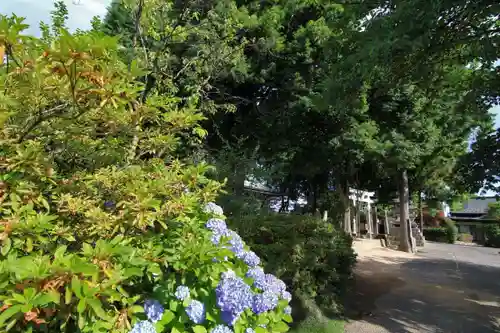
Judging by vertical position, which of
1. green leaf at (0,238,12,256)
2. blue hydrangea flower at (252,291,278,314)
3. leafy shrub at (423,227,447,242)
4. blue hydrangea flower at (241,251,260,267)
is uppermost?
leafy shrub at (423,227,447,242)

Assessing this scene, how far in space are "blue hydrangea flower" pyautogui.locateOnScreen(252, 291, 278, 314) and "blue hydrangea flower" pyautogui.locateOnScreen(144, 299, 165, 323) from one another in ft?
1.55

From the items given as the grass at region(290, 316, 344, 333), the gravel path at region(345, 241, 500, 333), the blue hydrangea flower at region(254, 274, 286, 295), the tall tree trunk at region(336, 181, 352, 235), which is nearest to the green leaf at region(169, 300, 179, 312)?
the blue hydrangea flower at region(254, 274, 286, 295)

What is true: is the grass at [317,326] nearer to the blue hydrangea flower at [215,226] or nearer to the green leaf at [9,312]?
the blue hydrangea flower at [215,226]

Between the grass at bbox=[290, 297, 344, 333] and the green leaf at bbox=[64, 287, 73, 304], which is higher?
the green leaf at bbox=[64, 287, 73, 304]

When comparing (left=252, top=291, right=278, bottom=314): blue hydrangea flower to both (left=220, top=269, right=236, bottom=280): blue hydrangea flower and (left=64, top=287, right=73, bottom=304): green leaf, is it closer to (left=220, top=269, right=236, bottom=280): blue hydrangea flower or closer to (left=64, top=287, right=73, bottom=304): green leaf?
(left=220, top=269, right=236, bottom=280): blue hydrangea flower

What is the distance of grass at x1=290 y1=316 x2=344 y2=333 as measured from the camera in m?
4.81

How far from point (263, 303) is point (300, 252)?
3733 mm

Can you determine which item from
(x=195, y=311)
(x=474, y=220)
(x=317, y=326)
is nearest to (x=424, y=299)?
(x=317, y=326)

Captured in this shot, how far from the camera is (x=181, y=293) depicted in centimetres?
147

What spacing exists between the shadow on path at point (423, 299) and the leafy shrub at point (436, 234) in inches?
743

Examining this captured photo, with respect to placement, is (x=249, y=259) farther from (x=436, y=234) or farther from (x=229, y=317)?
(x=436, y=234)

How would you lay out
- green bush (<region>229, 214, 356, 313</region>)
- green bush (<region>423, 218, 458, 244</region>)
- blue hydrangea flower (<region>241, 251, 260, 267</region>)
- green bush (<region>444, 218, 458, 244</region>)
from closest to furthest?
blue hydrangea flower (<region>241, 251, 260, 267</region>) < green bush (<region>229, 214, 356, 313</region>) < green bush (<region>444, 218, 458, 244</region>) < green bush (<region>423, 218, 458, 244</region>)

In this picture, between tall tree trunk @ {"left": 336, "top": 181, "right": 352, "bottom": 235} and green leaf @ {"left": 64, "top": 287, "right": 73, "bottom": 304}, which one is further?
tall tree trunk @ {"left": 336, "top": 181, "right": 352, "bottom": 235}

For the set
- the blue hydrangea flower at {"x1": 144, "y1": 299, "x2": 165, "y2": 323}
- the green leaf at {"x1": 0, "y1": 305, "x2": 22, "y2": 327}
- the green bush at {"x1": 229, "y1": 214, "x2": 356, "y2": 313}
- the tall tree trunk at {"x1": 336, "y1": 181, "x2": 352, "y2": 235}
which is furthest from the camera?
the tall tree trunk at {"x1": 336, "y1": 181, "x2": 352, "y2": 235}
